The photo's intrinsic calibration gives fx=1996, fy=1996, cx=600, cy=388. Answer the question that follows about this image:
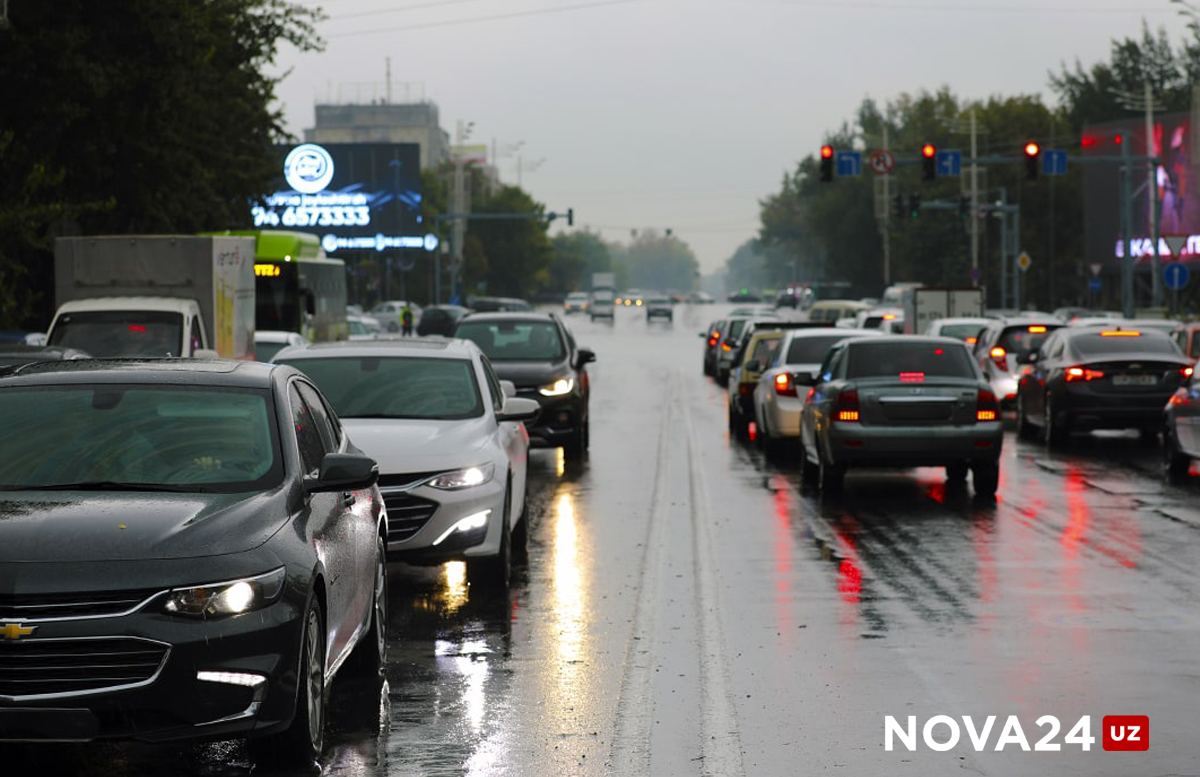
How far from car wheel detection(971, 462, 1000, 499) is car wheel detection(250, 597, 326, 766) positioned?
467 inches

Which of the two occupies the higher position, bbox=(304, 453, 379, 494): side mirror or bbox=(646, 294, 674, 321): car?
bbox=(304, 453, 379, 494): side mirror

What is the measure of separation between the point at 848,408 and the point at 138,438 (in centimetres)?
1118

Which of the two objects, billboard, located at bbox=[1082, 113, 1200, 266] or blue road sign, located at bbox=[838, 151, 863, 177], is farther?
billboard, located at bbox=[1082, 113, 1200, 266]

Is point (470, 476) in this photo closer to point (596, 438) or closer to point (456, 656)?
point (456, 656)

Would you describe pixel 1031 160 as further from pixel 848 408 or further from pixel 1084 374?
pixel 848 408

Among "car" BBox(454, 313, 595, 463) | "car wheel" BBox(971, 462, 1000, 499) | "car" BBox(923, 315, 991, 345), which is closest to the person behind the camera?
"car wheel" BBox(971, 462, 1000, 499)

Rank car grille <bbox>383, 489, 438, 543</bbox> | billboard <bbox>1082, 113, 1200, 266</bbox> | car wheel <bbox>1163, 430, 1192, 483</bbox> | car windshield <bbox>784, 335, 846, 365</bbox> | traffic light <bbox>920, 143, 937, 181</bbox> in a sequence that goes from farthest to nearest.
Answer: billboard <bbox>1082, 113, 1200, 266</bbox>
traffic light <bbox>920, 143, 937, 181</bbox>
car windshield <bbox>784, 335, 846, 365</bbox>
car wheel <bbox>1163, 430, 1192, 483</bbox>
car grille <bbox>383, 489, 438, 543</bbox>

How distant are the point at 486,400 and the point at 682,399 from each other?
25.7 m

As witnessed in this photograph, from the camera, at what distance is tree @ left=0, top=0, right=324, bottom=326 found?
32.3 metres

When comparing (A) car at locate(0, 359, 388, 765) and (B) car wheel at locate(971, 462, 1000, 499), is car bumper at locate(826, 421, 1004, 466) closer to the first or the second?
(B) car wheel at locate(971, 462, 1000, 499)

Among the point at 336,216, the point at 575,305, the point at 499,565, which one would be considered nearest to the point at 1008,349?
the point at 499,565

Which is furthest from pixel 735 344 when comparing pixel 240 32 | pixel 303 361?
pixel 303 361

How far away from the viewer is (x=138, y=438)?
798 cm

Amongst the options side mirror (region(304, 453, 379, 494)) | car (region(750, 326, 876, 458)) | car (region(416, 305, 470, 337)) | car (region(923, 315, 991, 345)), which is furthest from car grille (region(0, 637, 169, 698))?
car (region(416, 305, 470, 337))
